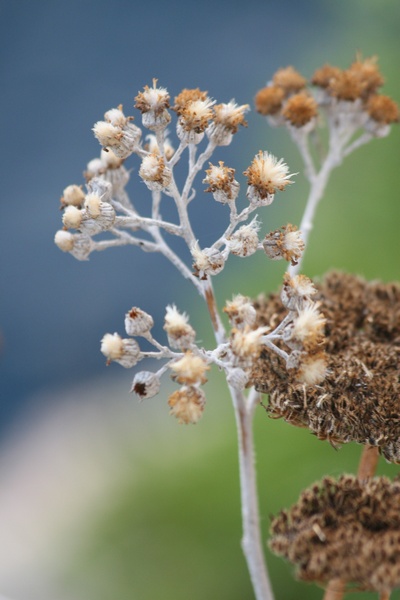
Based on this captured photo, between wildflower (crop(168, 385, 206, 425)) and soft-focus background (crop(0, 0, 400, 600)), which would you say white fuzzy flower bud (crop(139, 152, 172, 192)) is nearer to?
wildflower (crop(168, 385, 206, 425))

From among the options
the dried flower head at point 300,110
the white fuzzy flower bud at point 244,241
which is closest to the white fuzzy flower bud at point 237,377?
the white fuzzy flower bud at point 244,241

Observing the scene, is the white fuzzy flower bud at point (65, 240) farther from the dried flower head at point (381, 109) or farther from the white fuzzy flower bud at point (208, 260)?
the dried flower head at point (381, 109)

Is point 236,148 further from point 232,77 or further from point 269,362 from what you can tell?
point 269,362

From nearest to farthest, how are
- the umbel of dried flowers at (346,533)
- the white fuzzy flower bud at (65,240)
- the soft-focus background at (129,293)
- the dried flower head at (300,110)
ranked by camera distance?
the umbel of dried flowers at (346,533) → the white fuzzy flower bud at (65,240) → the dried flower head at (300,110) → the soft-focus background at (129,293)

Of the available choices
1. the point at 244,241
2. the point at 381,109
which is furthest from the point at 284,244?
the point at 381,109

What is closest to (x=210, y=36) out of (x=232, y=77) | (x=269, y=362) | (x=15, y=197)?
(x=232, y=77)

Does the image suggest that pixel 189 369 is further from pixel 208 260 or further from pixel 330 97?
pixel 330 97

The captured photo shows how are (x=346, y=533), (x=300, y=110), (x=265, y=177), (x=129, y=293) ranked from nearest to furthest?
(x=346, y=533)
(x=265, y=177)
(x=300, y=110)
(x=129, y=293)
